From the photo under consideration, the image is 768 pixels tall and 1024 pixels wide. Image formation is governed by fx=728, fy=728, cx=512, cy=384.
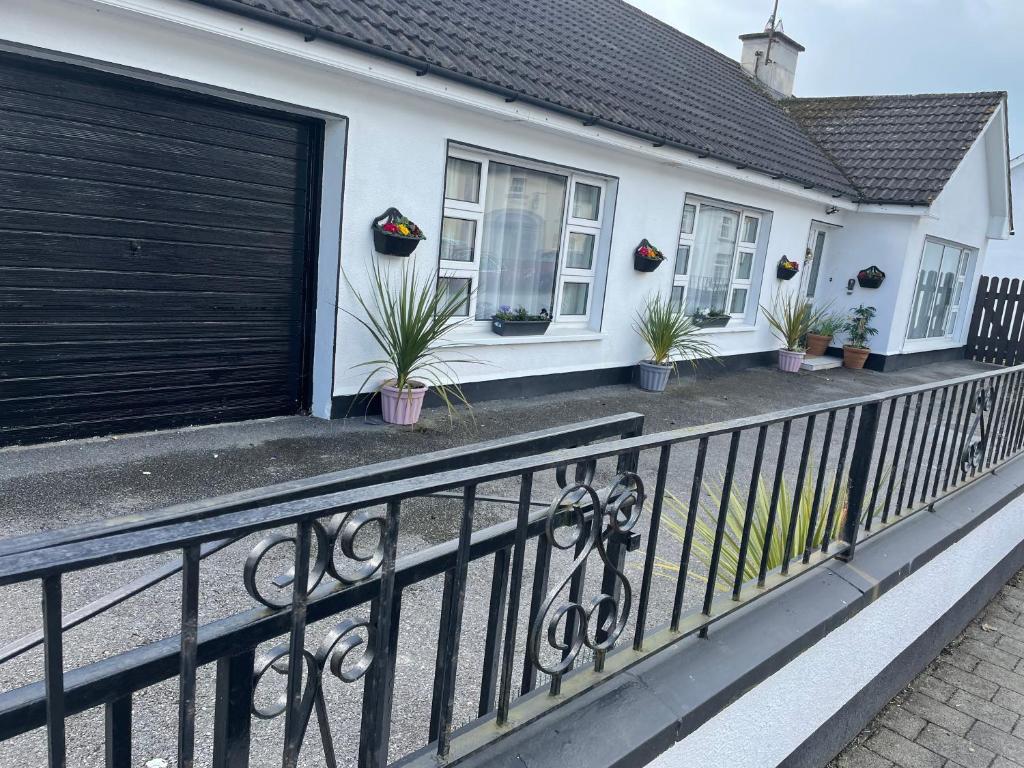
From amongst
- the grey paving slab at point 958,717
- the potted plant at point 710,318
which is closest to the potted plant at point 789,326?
the potted plant at point 710,318

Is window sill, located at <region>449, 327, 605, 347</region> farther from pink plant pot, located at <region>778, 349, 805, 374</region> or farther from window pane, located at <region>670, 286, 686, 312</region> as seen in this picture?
pink plant pot, located at <region>778, 349, 805, 374</region>

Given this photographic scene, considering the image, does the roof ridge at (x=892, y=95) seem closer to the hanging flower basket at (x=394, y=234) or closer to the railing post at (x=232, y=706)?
the hanging flower basket at (x=394, y=234)

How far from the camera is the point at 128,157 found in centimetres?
466

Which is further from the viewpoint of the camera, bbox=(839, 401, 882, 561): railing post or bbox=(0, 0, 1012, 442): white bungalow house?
bbox=(0, 0, 1012, 442): white bungalow house

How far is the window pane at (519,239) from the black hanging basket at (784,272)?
186 inches

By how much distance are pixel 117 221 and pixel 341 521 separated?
429cm

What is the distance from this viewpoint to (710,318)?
994 centimetres

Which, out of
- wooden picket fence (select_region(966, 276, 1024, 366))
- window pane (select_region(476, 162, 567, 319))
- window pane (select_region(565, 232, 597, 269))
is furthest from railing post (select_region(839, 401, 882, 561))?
wooden picket fence (select_region(966, 276, 1024, 366))

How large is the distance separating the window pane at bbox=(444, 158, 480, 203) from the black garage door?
4.28 ft

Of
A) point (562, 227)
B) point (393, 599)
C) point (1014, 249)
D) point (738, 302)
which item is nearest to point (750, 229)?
point (738, 302)

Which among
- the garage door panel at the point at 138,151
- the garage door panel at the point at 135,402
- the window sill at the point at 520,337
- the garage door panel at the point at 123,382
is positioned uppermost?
the garage door panel at the point at 138,151

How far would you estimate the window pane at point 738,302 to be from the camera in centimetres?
1072

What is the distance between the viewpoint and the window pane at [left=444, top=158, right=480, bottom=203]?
6.49 metres

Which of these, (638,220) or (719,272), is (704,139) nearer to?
(638,220)
